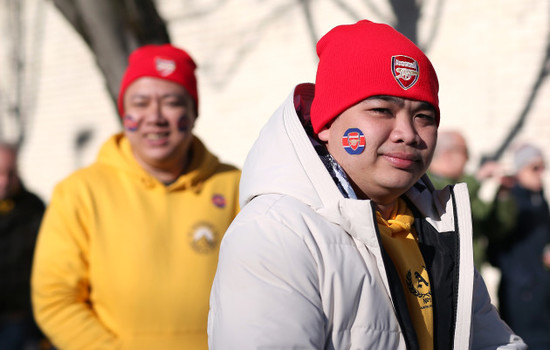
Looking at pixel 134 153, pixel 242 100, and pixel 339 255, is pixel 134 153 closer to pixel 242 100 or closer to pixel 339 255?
pixel 339 255

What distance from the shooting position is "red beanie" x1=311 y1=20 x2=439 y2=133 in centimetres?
167

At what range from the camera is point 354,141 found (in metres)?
1.68

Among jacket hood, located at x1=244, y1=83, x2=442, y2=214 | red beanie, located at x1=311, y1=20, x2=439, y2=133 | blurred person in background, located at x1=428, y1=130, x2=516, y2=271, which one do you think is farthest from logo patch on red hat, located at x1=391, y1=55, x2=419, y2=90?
blurred person in background, located at x1=428, y1=130, x2=516, y2=271

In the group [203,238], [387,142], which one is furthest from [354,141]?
[203,238]

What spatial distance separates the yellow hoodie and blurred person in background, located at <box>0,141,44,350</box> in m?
1.98

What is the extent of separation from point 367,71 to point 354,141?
Answer: 182mm

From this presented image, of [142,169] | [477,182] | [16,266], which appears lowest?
[16,266]

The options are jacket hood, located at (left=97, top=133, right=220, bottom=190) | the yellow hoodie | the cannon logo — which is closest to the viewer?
the yellow hoodie

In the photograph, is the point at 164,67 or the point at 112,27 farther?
the point at 112,27

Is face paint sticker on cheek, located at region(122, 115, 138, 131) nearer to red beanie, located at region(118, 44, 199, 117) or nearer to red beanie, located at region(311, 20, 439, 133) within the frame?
red beanie, located at region(118, 44, 199, 117)

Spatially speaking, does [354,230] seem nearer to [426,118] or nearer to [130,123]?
[426,118]

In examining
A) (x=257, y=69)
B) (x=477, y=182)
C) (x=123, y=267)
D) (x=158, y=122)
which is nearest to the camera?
(x=123, y=267)

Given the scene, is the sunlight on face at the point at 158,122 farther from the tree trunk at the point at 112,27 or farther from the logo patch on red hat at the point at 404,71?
the logo patch on red hat at the point at 404,71

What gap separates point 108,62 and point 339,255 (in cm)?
321
